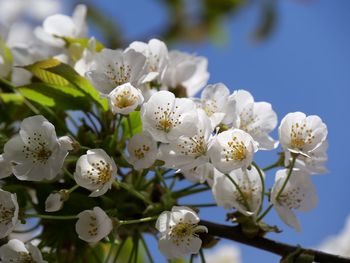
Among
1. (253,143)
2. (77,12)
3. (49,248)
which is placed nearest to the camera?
(253,143)

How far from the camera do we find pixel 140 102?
0.85 metres

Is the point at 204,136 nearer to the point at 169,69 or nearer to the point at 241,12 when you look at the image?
the point at 169,69

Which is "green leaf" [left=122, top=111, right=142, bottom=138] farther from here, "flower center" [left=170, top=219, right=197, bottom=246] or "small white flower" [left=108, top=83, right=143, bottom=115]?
"flower center" [left=170, top=219, right=197, bottom=246]

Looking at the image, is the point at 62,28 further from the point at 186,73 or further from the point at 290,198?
the point at 290,198

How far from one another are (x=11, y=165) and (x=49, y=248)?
26 centimetres

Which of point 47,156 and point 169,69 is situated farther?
point 169,69

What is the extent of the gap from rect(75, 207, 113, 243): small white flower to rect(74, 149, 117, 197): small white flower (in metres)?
0.03

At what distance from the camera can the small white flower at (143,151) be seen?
0.85 m

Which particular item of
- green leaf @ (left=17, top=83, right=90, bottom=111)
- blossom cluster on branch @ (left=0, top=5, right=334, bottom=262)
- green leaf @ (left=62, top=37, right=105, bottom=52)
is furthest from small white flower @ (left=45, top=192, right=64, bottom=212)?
green leaf @ (left=62, top=37, right=105, bottom=52)

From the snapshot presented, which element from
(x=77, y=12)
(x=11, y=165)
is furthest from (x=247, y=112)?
(x=77, y=12)

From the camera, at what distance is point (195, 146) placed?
2.70 ft

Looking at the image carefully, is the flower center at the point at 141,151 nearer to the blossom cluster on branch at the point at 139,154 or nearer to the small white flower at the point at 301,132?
the blossom cluster on branch at the point at 139,154

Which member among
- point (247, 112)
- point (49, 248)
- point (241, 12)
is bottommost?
point (49, 248)

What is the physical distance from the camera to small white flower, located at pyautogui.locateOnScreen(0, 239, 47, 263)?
2.77ft
